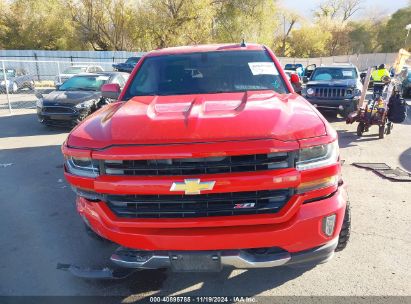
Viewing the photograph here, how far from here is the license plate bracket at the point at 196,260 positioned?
2496 mm

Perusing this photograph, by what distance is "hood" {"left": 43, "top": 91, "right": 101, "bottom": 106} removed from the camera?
9859mm

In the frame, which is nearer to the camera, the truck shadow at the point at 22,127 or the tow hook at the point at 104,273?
the tow hook at the point at 104,273

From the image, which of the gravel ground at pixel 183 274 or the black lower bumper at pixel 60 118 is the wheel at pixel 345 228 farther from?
the black lower bumper at pixel 60 118

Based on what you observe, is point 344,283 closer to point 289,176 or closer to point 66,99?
point 289,176

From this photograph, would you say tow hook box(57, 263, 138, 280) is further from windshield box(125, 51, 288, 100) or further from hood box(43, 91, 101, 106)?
hood box(43, 91, 101, 106)

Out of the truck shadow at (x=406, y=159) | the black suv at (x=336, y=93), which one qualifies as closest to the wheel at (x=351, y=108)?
the black suv at (x=336, y=93)

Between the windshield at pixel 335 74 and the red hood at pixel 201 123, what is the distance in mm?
10011

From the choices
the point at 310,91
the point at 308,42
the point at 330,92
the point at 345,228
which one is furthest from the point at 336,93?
the point at 308,42

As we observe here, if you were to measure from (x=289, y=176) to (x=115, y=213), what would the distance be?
1.23m

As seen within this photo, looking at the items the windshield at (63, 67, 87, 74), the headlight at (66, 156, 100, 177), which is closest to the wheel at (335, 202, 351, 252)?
the headlight at (66, 156, 100, 177)

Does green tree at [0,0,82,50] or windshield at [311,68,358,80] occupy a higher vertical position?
green tree at [0,0,82,50]

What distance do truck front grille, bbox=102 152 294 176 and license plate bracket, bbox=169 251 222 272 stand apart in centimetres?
54

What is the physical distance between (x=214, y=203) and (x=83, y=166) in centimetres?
98

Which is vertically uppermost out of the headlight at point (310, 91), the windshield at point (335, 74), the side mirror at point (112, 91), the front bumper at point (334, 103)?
the side mirror at point (112, 91)
